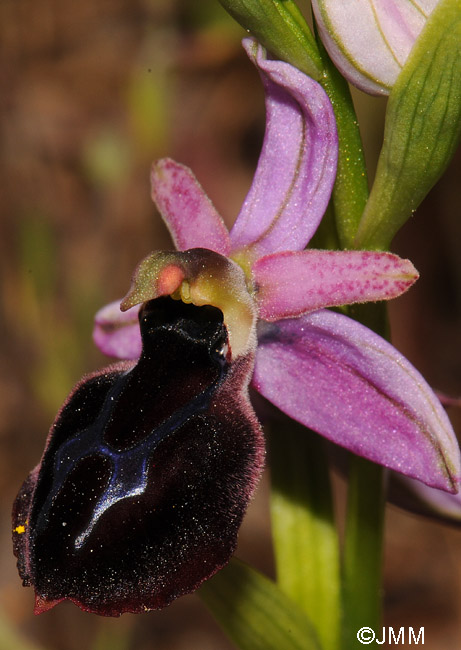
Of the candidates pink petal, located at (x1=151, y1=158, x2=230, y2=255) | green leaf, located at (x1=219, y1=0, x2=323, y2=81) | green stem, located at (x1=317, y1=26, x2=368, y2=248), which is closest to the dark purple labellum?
pink petal, located at (x1=151, y1=158, x2=230, y2=255)

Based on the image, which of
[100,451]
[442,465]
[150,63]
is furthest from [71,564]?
[150,63]

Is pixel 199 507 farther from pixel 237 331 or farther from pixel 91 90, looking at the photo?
pixel 91 90

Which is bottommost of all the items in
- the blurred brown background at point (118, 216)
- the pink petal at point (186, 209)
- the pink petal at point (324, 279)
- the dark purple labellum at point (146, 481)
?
the blurred brown background at point (118, 216)

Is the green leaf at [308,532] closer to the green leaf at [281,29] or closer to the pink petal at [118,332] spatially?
the pink petal at [118,332]


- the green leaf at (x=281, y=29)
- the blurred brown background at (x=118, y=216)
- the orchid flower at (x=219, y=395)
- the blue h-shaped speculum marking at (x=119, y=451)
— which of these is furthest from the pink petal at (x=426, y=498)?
the blurred brown background at (x=118, y=216)

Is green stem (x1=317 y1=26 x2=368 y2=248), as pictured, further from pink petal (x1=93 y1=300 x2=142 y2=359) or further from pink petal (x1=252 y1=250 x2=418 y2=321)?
pink petal (x1=93 y1=300 x2=142 y2=359)

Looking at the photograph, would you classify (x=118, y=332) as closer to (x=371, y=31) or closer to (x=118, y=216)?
(x=371, y=31)
